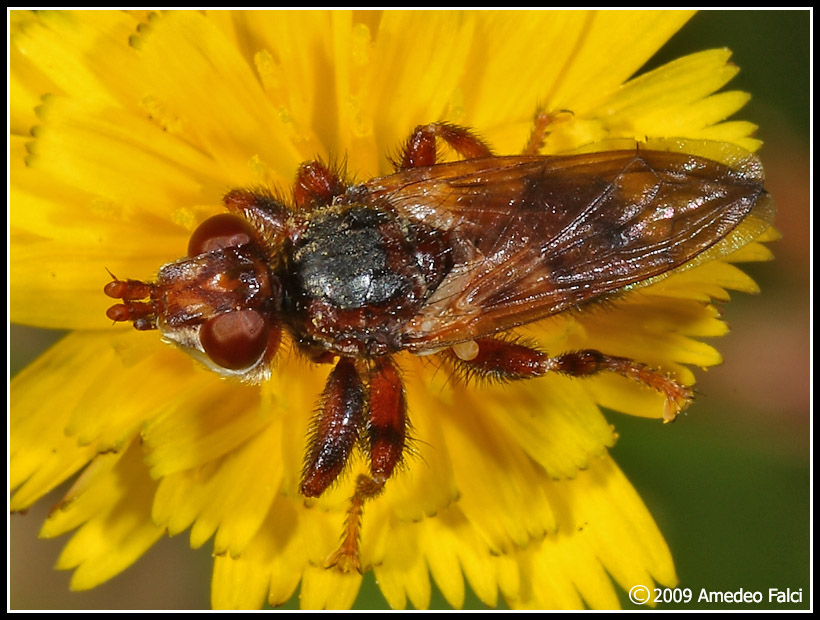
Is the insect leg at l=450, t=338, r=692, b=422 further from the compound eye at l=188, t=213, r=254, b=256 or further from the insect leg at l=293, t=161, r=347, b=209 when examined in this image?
the compound eye at l=188, t=213, r=254, b=256

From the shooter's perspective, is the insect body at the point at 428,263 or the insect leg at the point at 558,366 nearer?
the insect body at the point at 428,263

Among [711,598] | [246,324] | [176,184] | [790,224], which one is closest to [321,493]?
[246,324]

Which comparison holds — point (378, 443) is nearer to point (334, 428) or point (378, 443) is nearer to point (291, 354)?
point (334, 428)

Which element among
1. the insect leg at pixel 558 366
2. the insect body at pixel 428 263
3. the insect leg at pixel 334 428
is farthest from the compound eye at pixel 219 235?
the insect leg at pixel 558 366

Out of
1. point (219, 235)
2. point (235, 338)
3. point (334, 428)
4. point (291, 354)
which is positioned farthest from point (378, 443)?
point (219, 235)

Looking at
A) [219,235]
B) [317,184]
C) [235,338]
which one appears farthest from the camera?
[317,184]

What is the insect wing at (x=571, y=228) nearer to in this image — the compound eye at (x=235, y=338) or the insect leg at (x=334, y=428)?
the insect leg at (x=334, y=428)

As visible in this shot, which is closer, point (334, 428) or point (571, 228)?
point (571, 228)
